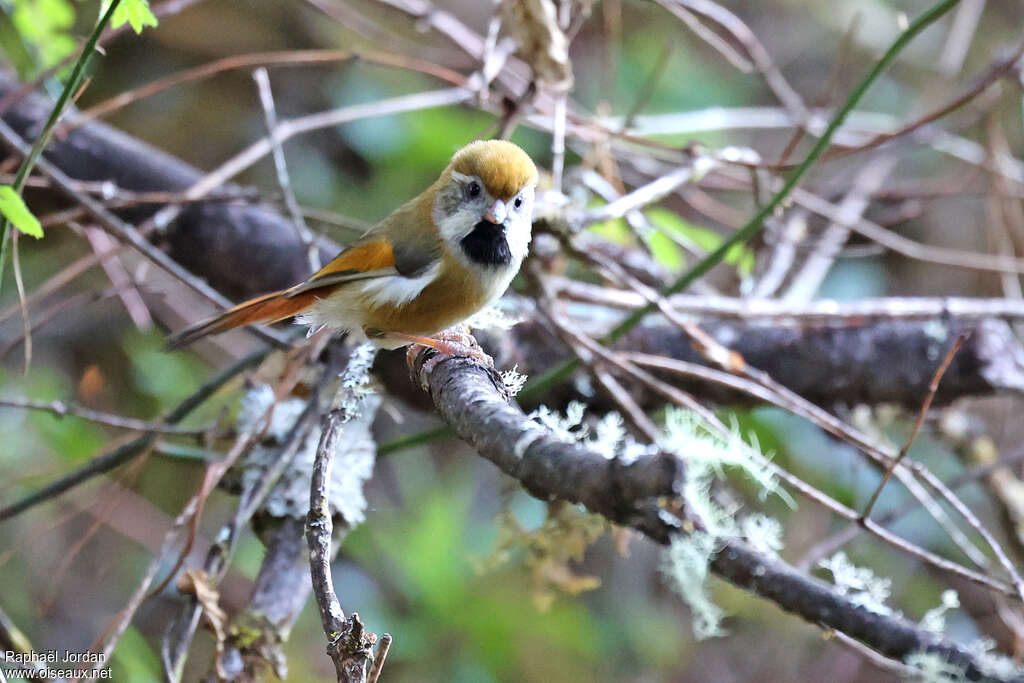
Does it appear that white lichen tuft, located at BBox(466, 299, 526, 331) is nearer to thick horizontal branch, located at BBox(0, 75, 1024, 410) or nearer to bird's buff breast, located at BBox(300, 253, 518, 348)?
bird's buff breast, located at BBox(300, 253, 518, 348)

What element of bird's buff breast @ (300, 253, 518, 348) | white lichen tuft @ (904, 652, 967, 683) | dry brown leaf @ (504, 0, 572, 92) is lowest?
white lichen tuft @ (904, 652, 967, 683)

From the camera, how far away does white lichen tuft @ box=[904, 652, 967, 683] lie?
105 cm

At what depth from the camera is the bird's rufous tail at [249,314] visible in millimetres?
2320

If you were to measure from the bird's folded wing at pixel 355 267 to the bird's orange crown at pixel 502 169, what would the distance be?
33 cm

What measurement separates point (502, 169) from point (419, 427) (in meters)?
2.83

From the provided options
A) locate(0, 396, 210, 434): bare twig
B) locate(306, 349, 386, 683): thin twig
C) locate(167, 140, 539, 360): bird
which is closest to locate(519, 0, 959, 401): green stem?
locate(167, 140, 539, 360): bird

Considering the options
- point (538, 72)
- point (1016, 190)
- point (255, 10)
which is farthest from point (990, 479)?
point (255, 10)

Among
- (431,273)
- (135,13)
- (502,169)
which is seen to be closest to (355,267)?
(431,273)

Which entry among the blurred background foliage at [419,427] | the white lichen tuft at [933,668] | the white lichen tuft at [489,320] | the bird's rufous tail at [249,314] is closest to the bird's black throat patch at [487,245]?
the white lichen tuft at [489,320]

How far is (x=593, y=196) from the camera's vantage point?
3604 millimetres

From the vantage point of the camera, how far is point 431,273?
2.41m

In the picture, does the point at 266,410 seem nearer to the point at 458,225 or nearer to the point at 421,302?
the point at 421,302

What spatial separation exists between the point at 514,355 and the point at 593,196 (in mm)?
947

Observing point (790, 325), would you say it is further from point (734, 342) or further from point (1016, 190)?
point (1016, 190)
